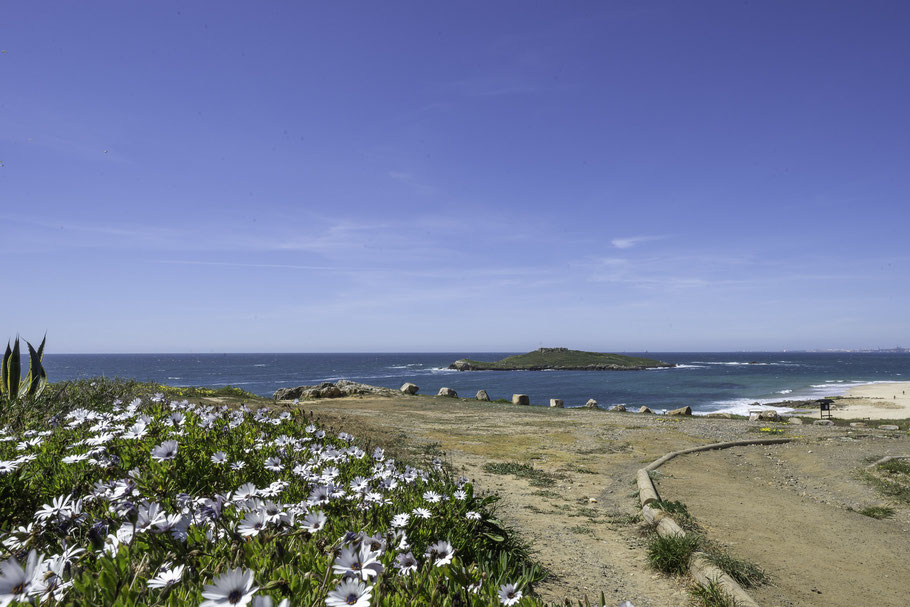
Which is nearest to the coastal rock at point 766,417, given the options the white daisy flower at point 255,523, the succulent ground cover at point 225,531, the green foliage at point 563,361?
the succulent ground cover at point 225,531

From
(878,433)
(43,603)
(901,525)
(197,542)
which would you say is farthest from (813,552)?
(878,433)

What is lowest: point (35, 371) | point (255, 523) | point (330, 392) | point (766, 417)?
point (766, 417)

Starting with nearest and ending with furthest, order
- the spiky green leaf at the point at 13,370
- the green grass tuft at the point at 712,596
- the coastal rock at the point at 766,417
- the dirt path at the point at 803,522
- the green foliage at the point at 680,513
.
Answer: the green grass tuft at the point at 712,596 < the dirt path at the point at 803,522 < the green foliage at the point at 680,513 < the spiky green leaf at the point at 13,370 < the coastal rock at the point at 766,417

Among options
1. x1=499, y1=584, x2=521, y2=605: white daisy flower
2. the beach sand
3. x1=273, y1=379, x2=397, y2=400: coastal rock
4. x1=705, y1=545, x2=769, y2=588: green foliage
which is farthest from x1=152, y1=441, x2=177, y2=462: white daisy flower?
the beach sand

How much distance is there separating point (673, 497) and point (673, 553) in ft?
10.5

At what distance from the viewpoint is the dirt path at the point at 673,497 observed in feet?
18.4

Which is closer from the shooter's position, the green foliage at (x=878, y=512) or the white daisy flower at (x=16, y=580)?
the white daisy flower at (x=16, y=580)

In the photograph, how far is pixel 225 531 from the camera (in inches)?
89.3

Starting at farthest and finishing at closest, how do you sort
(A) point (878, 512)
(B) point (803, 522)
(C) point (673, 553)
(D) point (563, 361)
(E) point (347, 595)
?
(D) point (563, 361), (A) point (878, 512), (B) point (803, 522), (C) point (673, 553), (E) point (347, 595)

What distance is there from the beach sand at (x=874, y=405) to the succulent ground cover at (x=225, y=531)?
36.5 m

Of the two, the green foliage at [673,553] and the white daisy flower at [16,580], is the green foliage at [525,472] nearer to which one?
the green foliage at [673,553]

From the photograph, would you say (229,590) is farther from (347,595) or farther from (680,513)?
(680,513)

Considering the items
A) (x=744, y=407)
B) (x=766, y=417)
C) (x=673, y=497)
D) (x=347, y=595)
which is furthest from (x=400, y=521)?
(x=744, y=407)

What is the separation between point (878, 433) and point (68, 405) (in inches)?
840
